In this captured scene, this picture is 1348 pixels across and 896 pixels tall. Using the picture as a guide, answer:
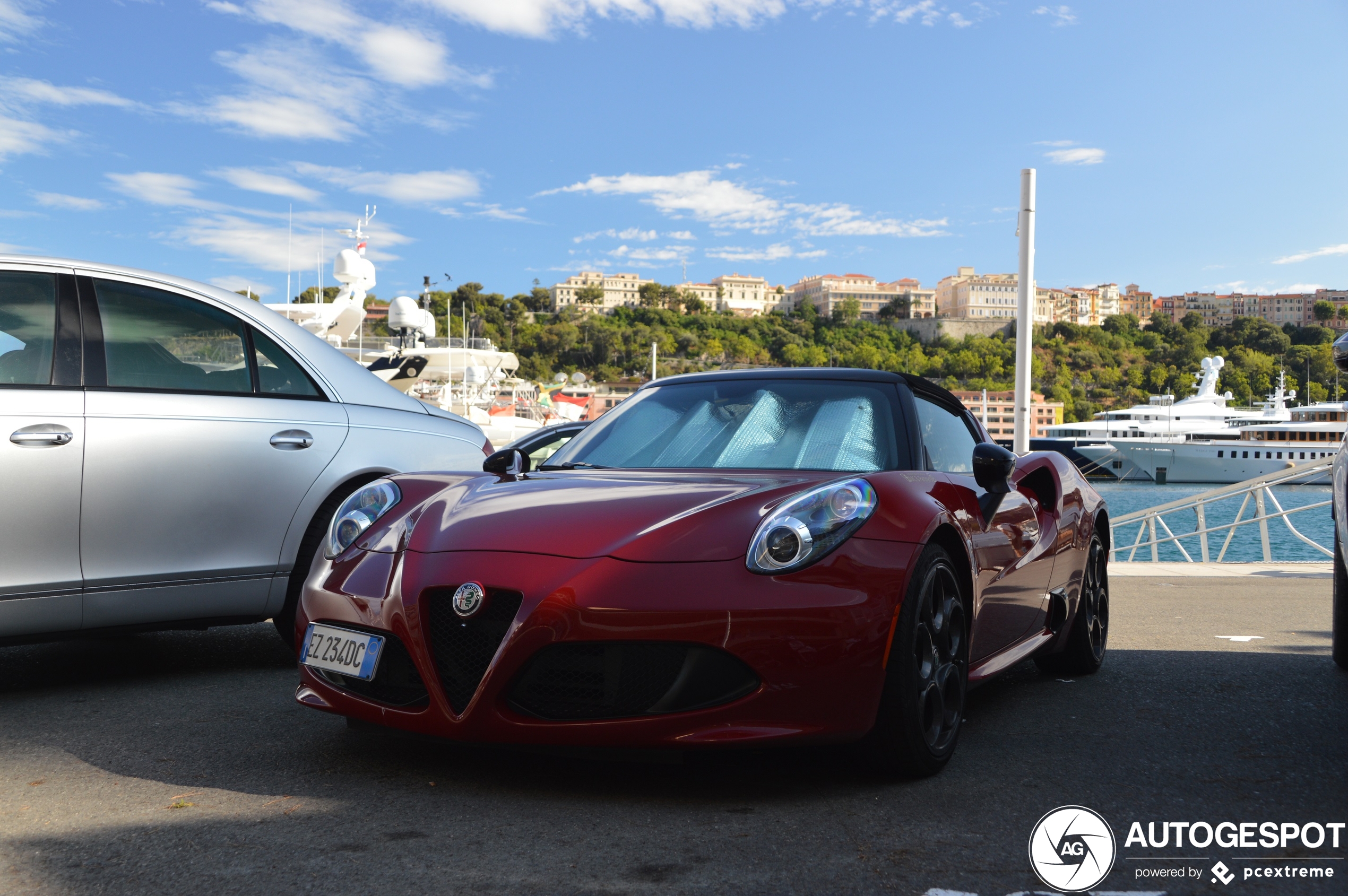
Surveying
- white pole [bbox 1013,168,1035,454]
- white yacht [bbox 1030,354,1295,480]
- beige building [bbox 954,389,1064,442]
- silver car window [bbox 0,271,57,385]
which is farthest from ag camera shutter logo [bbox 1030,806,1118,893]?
beige building [bbox 954,389,1064,442]

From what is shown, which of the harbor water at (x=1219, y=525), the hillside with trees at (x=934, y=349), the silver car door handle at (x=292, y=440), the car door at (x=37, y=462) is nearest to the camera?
the car door at (x=37, y=462)

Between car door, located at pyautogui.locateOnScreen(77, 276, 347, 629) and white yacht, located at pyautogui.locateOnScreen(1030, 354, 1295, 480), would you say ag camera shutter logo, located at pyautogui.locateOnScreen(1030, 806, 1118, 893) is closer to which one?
car door, located at pyautogui.locateOnScreen(77, 276, 347, 629)

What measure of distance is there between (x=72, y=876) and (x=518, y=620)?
39.2 inches

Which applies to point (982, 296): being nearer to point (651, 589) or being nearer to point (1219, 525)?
point (1219, 525)

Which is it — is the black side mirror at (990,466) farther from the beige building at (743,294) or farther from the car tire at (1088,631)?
the beige building at (743,294)

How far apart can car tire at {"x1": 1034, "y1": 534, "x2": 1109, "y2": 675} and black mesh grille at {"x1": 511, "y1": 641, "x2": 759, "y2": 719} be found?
2218mm

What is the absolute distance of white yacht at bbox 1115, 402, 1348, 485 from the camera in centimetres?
7119

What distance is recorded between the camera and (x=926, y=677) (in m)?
2.84

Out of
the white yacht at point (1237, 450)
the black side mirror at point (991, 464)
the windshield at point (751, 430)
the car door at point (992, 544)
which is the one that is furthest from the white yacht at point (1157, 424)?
the black side mirror at point (991, 464)

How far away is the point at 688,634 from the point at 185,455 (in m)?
2.25

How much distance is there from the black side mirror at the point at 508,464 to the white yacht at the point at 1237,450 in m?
75.8

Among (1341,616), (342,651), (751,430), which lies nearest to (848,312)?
(1341,616)

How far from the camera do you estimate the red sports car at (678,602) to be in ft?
8.20

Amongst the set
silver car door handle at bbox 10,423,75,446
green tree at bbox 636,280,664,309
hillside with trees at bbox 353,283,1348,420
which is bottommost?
silver car door handle at bbox 10,423,75,446
